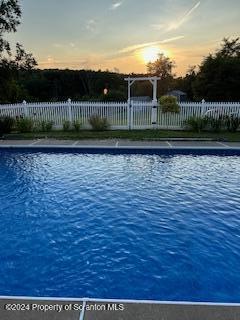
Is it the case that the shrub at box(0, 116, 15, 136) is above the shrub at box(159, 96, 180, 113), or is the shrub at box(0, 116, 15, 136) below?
below

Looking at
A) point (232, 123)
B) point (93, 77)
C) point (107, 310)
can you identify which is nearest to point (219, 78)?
point (232, 123)

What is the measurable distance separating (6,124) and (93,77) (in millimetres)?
45457

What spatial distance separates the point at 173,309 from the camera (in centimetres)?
295

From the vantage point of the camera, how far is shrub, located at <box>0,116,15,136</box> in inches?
554

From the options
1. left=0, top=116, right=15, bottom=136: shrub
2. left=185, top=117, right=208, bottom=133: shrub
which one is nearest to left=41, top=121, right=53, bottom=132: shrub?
left=0, top=116, right=15, bottom=136: shrub

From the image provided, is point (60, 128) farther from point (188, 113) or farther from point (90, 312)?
point (90, 312)

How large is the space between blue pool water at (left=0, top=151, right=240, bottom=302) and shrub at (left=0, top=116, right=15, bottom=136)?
5773 mm

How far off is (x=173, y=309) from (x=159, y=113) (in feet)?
42.6

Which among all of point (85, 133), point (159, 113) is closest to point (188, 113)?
point (159, 113)

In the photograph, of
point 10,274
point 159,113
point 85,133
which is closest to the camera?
point 10,274

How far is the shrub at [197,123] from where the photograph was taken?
14625mm

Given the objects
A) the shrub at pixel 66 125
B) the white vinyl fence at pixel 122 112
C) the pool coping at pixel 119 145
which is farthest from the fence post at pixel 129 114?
the shrub at pixel 66 125

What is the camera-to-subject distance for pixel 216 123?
48.0ft

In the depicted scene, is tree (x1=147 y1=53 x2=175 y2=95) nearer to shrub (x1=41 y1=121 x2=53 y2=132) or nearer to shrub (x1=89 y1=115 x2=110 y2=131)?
shrub (x1=89 y1=115 x2=110 y2=131)
